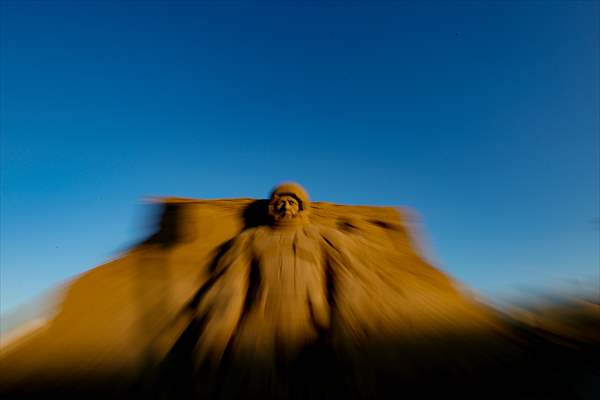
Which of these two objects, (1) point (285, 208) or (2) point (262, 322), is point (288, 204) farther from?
(2) point (262, 322)

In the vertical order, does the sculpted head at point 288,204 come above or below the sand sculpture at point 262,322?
above

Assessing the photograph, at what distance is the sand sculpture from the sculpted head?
3 centimetres

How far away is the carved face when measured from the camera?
351 inches

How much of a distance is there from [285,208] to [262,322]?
3.15 meters

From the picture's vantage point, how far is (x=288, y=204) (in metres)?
9.00

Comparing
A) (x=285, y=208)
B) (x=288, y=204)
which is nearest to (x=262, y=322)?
(x=285, y=208)

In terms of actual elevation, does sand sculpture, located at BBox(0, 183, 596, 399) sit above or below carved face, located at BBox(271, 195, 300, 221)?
below

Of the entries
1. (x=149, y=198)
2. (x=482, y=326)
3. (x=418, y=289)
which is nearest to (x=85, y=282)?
(x=149, y=198)

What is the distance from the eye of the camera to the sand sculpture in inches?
227

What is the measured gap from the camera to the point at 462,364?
5.87m

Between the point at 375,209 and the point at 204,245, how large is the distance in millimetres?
5398

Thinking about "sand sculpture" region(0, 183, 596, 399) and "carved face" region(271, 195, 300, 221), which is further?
"carved face" region(271, 195, 300, 221)

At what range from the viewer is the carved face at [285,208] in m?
8.92

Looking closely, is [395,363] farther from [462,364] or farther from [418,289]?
[418,289]
